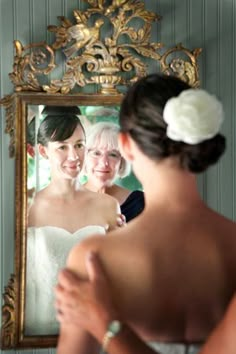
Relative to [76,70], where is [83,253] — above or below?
below

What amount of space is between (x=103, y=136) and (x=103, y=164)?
4.1 inches

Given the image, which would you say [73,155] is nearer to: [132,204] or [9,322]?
[132,204]

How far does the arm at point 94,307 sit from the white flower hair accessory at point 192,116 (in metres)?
0.27

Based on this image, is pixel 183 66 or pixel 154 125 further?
pixel 183 66

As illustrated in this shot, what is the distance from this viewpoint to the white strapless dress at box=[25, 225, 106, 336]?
9.73ft

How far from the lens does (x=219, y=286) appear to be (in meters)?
1.48

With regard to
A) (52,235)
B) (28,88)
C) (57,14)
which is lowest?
(52,235)

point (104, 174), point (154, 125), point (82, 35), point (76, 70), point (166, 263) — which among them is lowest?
point (166, 263)

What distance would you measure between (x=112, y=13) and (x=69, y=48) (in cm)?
22

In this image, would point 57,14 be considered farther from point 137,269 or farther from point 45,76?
point 137,269

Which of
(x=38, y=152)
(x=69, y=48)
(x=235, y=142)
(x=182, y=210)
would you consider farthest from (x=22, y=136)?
(x=182, y=210)

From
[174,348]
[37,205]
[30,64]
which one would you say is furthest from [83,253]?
[30,64]

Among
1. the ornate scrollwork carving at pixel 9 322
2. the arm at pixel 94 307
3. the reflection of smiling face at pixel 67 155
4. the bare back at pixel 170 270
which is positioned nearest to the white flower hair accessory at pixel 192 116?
the bare back at pixel 170 270

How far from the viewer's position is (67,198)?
3.00 metres
